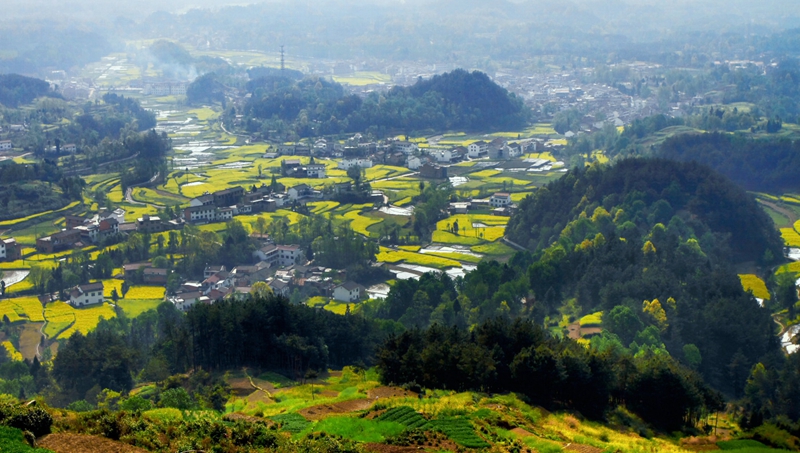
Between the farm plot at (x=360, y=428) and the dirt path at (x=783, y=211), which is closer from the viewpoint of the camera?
the farm plot at (x=360, y=428)

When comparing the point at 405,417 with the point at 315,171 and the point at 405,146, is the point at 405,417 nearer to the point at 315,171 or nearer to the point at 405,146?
the point at 315,171

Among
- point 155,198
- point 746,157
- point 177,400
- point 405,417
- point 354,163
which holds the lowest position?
point 155,198

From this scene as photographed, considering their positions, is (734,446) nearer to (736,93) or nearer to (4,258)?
(4,258)

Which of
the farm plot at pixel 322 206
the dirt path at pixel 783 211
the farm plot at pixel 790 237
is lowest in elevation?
the farm plot at pixel 322 206

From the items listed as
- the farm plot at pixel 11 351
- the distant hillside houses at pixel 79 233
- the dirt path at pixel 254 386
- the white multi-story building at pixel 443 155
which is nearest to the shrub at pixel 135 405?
the dirt path at pixel 254 386

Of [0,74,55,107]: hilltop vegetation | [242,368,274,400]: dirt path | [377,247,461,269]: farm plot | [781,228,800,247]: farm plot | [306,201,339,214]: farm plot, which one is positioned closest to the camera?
[242,368,274,400]: dirt path

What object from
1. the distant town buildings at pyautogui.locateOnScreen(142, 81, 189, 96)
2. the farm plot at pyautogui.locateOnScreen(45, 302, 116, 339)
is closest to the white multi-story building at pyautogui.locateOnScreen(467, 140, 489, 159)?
the farm plot at pyautogui.locateOnScreen(45, 302, 116, 339)

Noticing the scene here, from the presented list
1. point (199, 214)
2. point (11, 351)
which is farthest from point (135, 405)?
point (199, 214)

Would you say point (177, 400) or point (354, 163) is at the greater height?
point (177, 400)

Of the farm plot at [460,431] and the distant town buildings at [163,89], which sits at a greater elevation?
the farm plot at [460,431]

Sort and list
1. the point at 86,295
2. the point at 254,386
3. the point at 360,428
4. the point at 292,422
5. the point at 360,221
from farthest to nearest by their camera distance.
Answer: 1. the point at 360,221
2. the point at 86,295
3. the point at 254,386
4. the point at 292,422
5. the point at 360,428

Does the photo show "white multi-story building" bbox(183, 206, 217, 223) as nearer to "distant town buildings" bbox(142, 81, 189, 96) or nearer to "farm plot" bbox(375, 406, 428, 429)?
"farm plot" bbox(375, 406, 428, 429)

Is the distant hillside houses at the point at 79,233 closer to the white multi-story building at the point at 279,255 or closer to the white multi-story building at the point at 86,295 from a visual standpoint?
the white multi-story building at the point at 86,295
